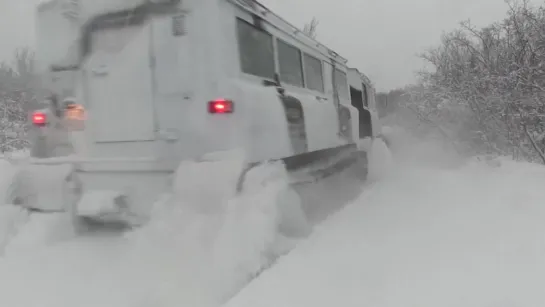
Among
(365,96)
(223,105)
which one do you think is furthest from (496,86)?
(223,105)

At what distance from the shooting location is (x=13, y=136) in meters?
20.7

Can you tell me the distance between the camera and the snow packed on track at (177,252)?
9.46ft

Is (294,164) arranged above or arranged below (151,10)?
below

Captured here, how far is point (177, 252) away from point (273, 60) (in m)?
2.02

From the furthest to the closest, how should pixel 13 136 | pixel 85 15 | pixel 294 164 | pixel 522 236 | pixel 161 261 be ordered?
1. pixel 13 136
2. pixel 294 164
3. pixel 85 15
4. pixel 522 236
5. pixel 161 261

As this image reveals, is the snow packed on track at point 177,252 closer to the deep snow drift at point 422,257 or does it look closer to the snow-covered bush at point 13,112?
the deep snow drift at point 422,257

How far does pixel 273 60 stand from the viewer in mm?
4301

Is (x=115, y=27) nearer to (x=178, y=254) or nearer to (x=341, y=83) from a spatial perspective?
(x=178, y=254)

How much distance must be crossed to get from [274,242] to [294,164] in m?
1.11

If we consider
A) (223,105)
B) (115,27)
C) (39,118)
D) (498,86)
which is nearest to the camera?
(223,105)

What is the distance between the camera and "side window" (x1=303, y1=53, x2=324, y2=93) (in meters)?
5.33

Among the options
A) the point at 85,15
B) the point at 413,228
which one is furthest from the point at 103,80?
A: the point at 413,228

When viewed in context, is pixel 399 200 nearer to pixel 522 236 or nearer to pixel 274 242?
pixel 522 236

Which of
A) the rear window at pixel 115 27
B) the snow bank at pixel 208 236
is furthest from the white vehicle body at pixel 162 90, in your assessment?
the snow bank at pixel 208 236
